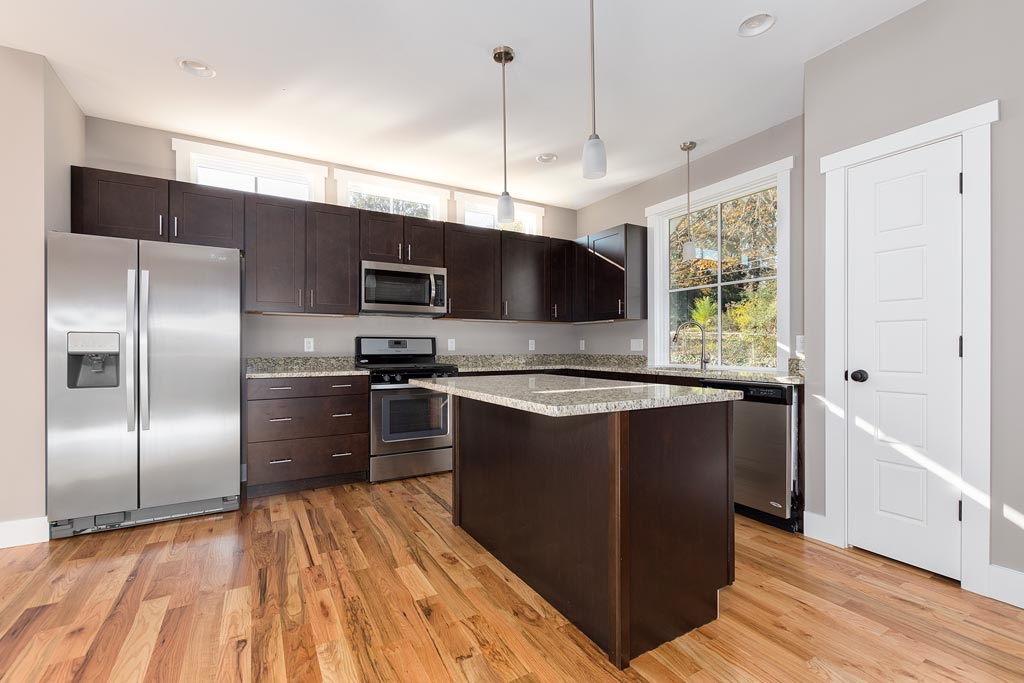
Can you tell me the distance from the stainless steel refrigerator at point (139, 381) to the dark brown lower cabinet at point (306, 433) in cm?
30

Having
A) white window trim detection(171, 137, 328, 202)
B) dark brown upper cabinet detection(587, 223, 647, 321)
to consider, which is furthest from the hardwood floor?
white window trim detection(171, 137, 328, 202)

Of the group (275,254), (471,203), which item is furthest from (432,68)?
(471,203)

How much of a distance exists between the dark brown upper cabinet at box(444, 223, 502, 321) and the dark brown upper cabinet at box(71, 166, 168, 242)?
2.13 m

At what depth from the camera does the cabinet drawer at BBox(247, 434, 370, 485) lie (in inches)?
132

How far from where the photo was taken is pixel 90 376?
266 cm

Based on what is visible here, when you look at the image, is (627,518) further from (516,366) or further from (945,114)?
(516,366)

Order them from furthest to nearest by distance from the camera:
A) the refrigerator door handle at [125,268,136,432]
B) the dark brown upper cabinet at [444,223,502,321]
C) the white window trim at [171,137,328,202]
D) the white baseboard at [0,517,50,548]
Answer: the dark brown upper cabinet at [444,223,502,321] < the white window trim at [171,137,328,202] < the refrigerator door handle at [125,268,136,432] < the white baseboard at [0,517,50,548]

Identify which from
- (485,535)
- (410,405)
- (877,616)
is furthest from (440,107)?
(877,616)

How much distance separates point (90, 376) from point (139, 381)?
23 cm

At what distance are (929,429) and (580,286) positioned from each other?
322 cm

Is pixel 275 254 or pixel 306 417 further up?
pixel 275 254

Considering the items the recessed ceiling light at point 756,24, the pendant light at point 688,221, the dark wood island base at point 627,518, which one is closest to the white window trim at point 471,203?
the pendant light at point 688,221

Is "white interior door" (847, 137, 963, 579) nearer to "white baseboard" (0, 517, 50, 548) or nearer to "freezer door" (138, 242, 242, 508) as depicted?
"freezer door" (138, 242, 242, 508)

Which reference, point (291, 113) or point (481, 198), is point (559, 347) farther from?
point (291, 113)
